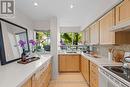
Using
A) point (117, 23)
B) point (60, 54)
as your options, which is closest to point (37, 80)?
point (117, 23)

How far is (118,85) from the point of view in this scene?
81.5 inches

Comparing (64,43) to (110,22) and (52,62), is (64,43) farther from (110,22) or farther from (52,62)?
(110,22)

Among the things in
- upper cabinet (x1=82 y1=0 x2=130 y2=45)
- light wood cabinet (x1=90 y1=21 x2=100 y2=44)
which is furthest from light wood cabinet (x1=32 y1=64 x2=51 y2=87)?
light wood cabinet (x1=90 y1=21 x2=100 y2=44)

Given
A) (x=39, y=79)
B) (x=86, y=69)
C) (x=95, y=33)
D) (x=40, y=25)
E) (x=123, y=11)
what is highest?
(x=40, y=25)

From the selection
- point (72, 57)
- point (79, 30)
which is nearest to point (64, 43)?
point (79, 30)

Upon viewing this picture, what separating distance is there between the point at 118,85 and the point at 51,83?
3575 millimetres

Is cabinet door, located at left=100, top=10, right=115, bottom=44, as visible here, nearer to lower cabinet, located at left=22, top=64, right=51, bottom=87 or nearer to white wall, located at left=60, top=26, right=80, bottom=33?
lower cabinet, located at left=22, top=64, right=51, bottom=87

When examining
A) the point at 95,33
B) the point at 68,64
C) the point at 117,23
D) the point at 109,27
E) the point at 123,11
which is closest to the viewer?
the point at 123,11

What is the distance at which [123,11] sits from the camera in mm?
2871

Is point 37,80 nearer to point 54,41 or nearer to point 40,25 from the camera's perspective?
point 54,41

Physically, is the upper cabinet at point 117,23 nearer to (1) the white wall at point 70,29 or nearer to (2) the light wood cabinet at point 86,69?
(2) the light wood cabinet at point 86,69

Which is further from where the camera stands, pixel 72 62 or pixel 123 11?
pixel 72 62

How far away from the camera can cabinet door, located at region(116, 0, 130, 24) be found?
8.75 feet

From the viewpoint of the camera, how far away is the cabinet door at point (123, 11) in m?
2.67
